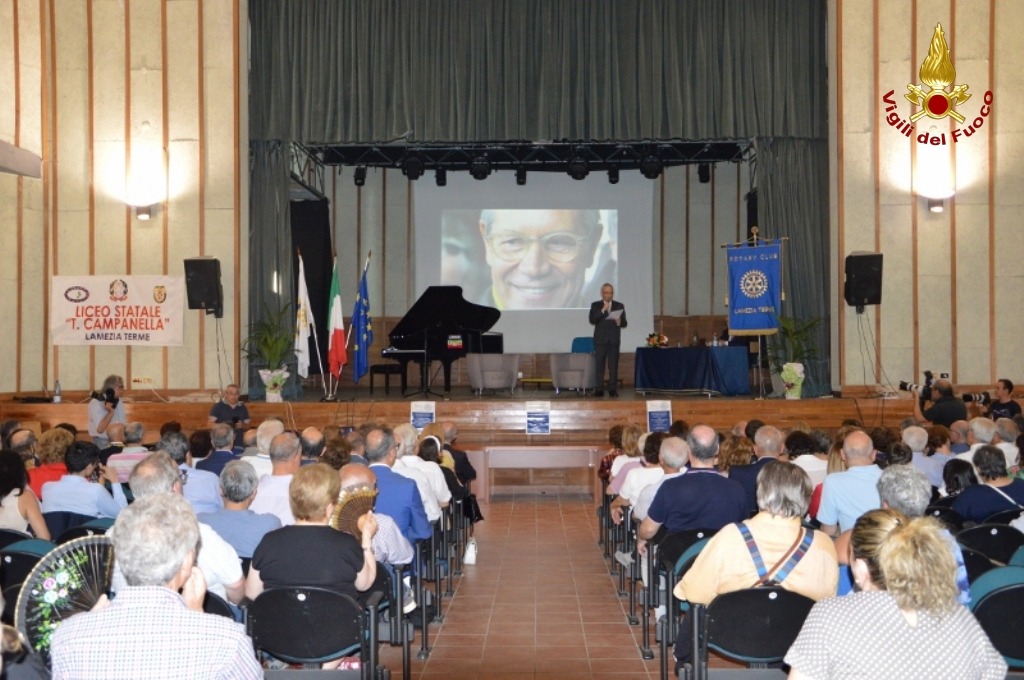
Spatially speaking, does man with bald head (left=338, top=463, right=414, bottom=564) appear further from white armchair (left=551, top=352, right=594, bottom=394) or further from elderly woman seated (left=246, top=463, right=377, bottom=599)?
white armchair (left=551, top=352, right=594, bottom=394)

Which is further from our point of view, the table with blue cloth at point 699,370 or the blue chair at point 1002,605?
the table with blue cloth at point 699,370

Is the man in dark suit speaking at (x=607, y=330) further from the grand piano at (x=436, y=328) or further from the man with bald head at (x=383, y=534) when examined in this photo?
the man with bald head at (x=383, y=534)

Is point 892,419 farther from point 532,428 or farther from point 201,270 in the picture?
point 201,270

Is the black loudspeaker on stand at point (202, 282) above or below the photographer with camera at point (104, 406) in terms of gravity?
above

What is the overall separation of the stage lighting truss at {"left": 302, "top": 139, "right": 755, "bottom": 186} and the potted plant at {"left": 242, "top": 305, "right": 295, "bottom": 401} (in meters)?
3.64

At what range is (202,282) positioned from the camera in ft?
42.8

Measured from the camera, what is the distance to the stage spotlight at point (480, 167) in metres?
16.8

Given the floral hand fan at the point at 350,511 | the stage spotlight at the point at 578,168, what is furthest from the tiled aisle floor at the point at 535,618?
the stage spotlight at the point at 578,168

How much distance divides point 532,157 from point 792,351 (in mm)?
6220

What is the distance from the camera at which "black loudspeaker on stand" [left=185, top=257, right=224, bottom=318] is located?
13.0 meters

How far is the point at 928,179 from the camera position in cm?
1332

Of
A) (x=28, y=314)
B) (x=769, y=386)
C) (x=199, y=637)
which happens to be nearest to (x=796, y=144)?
(x=769, y=386)

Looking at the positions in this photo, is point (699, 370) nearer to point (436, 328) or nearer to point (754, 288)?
point (754, 288)

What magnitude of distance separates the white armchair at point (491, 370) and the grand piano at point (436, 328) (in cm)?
25
